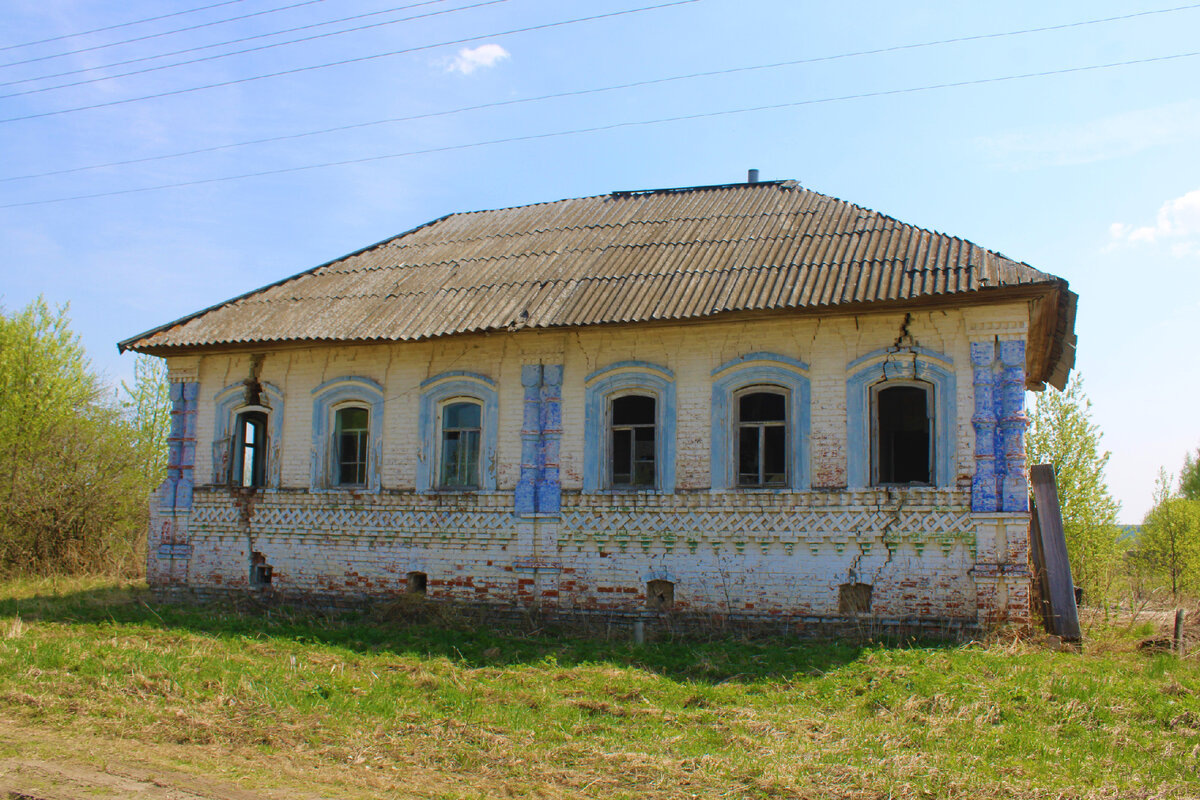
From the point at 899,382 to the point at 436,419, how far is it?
19.5 ft

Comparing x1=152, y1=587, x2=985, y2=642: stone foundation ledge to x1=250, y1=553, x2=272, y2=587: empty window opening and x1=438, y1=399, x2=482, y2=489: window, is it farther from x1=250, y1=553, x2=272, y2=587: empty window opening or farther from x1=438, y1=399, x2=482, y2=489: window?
x1=438, y1=399, x2=482, y2=489: window

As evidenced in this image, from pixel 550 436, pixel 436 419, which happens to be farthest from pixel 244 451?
pixel 550 436

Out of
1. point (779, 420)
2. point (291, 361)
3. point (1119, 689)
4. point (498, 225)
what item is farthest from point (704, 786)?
point (498, 225)

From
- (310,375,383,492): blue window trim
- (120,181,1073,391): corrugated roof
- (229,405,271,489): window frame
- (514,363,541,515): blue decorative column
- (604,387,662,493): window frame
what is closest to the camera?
(120,181,1073,391): corrugated roof

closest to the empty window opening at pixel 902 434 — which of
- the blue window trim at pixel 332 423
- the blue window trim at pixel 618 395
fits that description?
the blue window trim at pixel 618 395

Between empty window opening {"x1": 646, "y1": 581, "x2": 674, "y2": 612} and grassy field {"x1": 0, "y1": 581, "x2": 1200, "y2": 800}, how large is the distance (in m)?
0.78

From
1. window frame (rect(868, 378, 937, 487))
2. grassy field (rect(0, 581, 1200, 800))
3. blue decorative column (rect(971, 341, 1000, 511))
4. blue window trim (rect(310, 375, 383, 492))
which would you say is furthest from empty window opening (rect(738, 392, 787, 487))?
blue window trim (rect(310, 375, 383, 492))

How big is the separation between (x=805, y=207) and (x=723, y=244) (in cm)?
149

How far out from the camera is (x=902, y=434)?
1062cm

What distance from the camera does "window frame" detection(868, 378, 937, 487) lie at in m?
10.2

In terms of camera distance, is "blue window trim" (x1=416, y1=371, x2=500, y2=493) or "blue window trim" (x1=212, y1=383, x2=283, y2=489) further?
"blue window trim" (x1=212, y1=383, x2=283, y2=489)

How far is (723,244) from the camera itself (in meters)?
12.4

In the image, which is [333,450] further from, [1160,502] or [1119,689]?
[1160,502]

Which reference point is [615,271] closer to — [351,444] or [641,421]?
[641,421]
